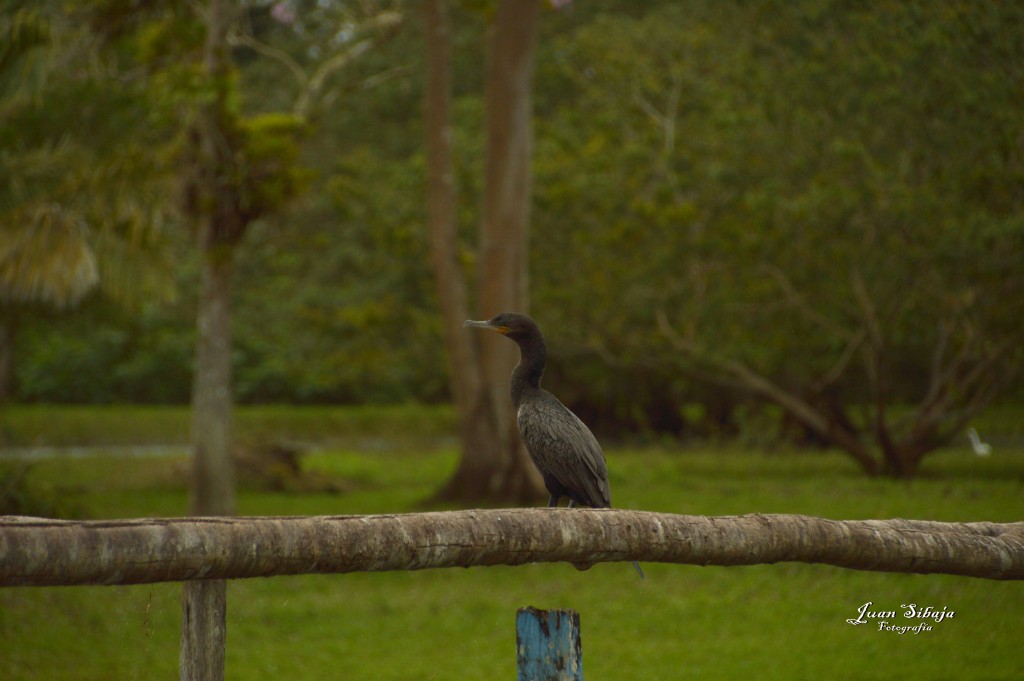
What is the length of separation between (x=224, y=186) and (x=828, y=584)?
626 centimetres

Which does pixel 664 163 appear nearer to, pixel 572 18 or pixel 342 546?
pixel 572 18

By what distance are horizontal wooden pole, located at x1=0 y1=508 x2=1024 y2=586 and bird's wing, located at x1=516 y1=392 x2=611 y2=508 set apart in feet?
2.21

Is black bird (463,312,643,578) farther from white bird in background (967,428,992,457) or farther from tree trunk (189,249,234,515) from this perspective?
white bird in background (967,428,992,457)

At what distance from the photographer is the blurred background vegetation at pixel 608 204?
1016 centimetres

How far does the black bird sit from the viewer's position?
4.13 m

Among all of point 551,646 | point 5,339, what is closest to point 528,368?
point 551,646

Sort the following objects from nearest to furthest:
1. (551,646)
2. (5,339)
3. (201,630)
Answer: (201,630), (551,646), (5,339)

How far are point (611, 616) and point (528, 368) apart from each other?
4286 millimetres

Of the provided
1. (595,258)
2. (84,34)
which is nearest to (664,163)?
(595,258)

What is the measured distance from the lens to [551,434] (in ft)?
13.6

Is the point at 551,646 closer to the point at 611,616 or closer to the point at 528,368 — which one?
the point at 528,368
